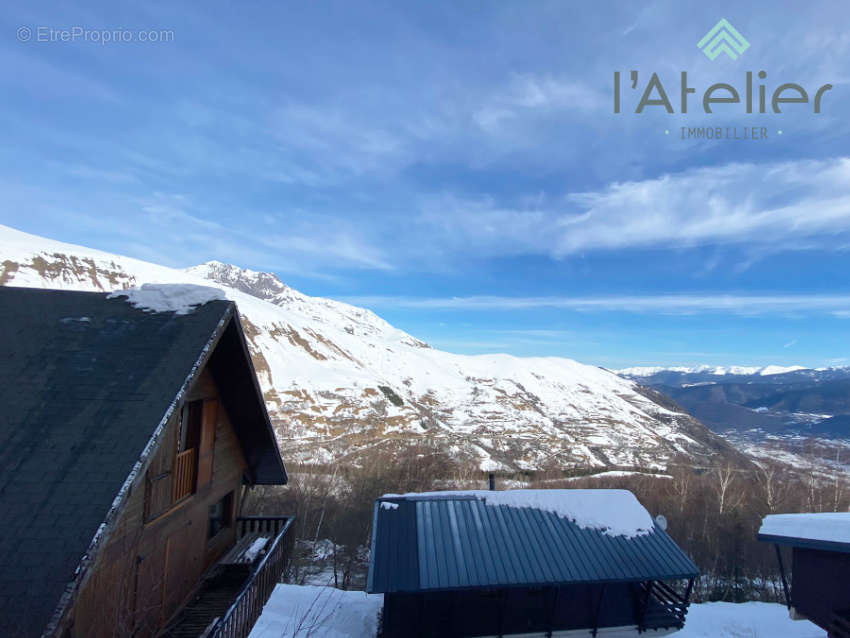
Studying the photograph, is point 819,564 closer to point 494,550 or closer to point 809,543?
point 809,543

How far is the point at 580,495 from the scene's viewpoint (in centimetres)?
1523

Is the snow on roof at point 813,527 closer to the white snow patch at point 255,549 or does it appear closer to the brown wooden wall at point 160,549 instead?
the white snow patch at point 255,549

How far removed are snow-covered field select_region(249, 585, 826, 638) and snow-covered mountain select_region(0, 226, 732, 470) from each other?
3790cm

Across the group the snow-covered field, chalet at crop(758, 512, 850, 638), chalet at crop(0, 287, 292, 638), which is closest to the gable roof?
chalet at crop(758, 512, 850, 638)

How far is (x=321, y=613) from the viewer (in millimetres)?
15430

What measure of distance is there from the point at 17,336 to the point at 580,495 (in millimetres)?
15509

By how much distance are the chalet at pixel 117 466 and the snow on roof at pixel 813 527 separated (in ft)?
39.9

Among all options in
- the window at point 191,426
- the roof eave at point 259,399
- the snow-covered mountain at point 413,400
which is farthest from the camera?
the snow-covered mountain at point 413,400

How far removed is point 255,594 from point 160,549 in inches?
69.5

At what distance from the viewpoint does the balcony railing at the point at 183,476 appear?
7833 mm

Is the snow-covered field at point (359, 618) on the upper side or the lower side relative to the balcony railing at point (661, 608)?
lower

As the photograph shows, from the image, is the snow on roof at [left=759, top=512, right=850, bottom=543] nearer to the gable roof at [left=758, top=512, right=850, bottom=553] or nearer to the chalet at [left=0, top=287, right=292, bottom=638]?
the gable roof at [left=758, top=512, right=850, bottom=553]

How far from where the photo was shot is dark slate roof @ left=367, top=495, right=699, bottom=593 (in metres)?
11.8

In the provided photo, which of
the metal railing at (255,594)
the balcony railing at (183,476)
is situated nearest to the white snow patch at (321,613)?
the metal railing at (255,594)
